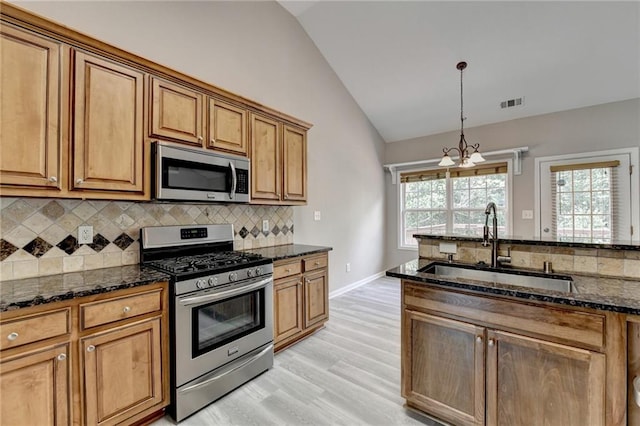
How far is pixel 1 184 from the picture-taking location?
4.67 feet

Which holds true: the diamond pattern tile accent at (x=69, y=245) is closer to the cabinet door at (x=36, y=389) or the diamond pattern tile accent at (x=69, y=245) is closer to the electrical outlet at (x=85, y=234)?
the electrical outlet at (x=85, y=234)

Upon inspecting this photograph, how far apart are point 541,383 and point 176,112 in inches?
111

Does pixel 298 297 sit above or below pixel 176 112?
below

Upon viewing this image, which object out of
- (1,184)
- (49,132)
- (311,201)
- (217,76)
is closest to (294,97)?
(217,76)

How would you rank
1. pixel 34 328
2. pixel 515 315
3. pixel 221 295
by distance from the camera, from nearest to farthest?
pixel 34 328 → pixel 515 315 → pixel 221 295

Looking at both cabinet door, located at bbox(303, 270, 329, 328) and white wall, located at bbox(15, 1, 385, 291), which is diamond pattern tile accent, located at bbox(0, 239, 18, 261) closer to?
white wall, located at bbox(15, 1, 385, 291)

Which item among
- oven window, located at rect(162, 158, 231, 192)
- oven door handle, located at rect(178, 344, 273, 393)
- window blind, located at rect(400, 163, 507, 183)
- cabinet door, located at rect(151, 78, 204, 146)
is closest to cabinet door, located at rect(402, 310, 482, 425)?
oven door handle, located at rect(178, 344, 273, 393)

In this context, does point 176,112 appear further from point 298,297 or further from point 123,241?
point 298,297

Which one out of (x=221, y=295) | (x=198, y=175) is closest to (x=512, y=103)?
(x=198, y=175)

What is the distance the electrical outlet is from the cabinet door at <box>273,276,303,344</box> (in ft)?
4.69

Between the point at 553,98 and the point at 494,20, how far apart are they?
1652 mm

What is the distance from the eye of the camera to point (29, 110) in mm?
1506

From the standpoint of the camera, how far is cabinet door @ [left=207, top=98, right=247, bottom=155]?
93.7 inches

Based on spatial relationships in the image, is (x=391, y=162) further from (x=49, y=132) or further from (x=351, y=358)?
(x=49, y=132)
